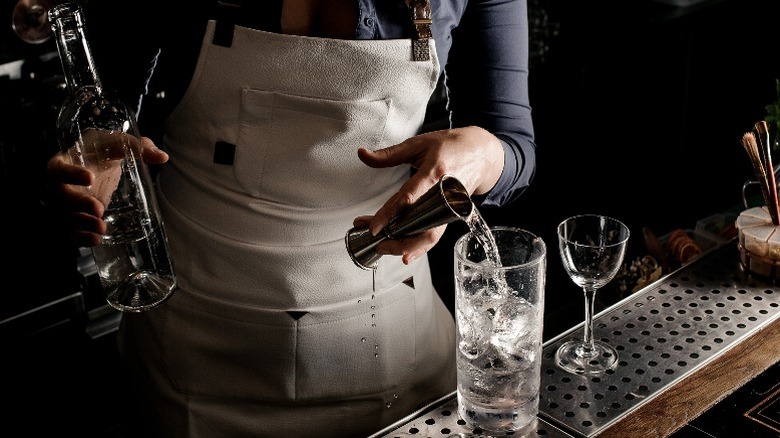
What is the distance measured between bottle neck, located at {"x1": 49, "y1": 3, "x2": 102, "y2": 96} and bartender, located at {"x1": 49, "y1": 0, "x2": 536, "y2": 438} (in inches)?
5.3

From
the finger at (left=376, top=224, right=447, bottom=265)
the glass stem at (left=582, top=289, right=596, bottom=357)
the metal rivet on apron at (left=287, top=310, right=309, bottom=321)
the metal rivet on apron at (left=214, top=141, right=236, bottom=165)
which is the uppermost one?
the metal rivet on apron at (left=214, top=141, right=236, bottom=165)

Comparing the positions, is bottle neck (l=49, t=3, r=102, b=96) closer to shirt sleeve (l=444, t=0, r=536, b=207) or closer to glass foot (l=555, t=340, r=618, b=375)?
shirt sleeve (l=444, t=0, r=536, b=207)

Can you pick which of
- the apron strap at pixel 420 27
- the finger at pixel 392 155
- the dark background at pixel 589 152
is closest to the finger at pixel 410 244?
the finger at pixel 392 155

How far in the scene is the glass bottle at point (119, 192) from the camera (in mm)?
1428

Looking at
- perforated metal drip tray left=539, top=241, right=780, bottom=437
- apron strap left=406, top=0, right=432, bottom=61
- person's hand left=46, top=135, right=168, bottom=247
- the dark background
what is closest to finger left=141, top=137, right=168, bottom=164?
person's hand left=46, top=135, right=168, bottom=247

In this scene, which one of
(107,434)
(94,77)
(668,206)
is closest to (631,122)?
(668,206)

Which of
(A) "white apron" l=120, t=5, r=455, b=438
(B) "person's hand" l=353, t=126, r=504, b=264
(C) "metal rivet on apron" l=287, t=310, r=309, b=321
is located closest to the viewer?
(B) "person's hand" l=353, t=126, r=504, b=264

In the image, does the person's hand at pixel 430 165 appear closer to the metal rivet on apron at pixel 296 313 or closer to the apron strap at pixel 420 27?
the apron strap at pixel 420 27

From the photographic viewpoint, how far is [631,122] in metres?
4.11

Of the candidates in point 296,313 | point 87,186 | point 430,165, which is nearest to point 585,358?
point 430,165

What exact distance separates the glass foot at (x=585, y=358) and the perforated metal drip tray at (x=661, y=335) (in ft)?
0.04

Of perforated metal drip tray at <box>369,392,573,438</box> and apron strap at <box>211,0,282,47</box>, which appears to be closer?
perforated metal drip tray at <box>369,392,573,438</box>

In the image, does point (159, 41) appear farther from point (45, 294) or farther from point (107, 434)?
point (107, 434)

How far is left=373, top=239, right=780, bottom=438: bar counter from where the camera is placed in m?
1.32
